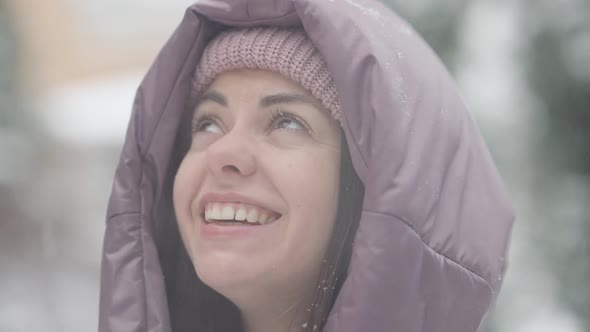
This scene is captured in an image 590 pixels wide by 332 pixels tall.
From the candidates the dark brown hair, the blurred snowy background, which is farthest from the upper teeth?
the blurred snowy background

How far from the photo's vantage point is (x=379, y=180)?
87 centimetres

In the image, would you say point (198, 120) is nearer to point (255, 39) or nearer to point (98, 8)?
point (255, 39)

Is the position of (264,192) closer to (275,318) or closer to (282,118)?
(282,118)

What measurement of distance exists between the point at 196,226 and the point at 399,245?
1.02 feet

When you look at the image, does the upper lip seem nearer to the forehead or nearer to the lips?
the lips

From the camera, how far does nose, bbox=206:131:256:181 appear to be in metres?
0.93

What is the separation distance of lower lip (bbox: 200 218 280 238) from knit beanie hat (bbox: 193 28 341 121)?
20 cm

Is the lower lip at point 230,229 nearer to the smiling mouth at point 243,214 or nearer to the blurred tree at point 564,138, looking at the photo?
the smiling mouth at point 243,214

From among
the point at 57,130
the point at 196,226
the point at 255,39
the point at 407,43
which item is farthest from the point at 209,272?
the point at 57,130

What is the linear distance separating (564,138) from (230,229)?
1.00 meters

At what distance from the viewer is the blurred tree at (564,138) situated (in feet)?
5.12

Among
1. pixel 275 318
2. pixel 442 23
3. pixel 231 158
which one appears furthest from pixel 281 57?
pixel 442 23

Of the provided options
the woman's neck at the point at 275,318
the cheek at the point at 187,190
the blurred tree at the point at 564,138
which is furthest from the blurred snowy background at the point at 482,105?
the woman's neck at the point at 275,318

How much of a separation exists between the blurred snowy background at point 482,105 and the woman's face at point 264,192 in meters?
0.61
